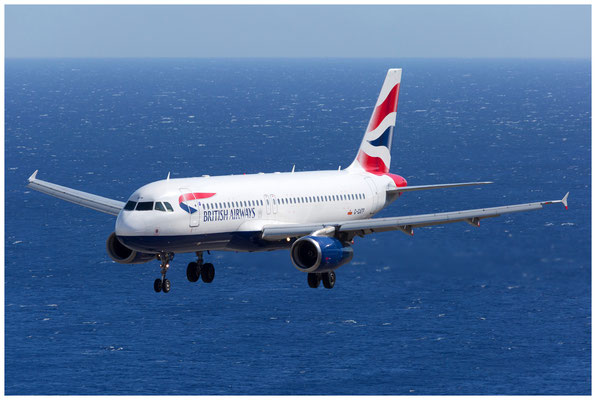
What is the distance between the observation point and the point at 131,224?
89250 millimetres

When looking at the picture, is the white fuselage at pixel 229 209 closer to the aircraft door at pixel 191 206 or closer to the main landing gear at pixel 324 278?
the aircraft door at pixel 191 206

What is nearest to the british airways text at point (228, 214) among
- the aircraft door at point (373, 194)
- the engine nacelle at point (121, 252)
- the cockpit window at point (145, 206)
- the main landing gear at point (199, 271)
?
the cockpit window at point (145, 206)

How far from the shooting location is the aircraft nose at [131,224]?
89.1 metres

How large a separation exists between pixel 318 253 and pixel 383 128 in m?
26.5

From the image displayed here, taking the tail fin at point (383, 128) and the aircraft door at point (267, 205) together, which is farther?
the tail fin at point (383, 128)

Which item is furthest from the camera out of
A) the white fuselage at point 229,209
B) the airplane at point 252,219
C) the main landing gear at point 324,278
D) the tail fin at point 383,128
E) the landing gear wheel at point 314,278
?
the tail fin at point 383,128

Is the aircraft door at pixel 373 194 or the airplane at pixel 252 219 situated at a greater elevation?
the aircraft door at pixel 373 194

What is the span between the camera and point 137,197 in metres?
90.5

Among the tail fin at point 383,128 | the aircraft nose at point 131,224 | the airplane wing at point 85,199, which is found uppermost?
the tail fin at point 383,128

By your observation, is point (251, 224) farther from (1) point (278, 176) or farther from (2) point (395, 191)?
(2) point (395, 191)

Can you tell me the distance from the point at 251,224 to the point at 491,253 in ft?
74.5

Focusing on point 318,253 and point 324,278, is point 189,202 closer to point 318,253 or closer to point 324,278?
point 318,253

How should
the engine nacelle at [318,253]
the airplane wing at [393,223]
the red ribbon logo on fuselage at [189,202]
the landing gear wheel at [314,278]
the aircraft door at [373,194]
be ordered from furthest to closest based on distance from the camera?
the aircraft door at [373,194] < the landing gear wheel at [314,278] < the engine nacelle at [318,253] < the airplane wing at [393,223] < the red ribbon logo on fuselage at [189,202]

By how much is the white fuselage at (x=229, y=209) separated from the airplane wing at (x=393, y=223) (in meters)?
1.65
